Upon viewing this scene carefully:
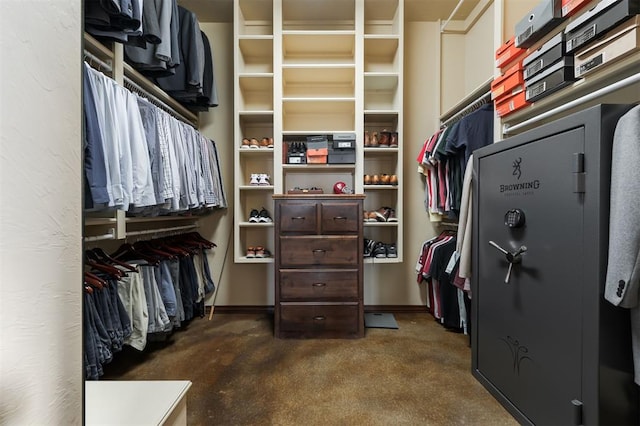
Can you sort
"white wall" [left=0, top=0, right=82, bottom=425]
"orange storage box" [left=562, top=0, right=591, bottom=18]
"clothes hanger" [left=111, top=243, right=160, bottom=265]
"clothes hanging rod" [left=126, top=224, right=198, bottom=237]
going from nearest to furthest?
1. "white wall" [left=0, top=0, right=82, bottom=425]
2. "orange storage box" [left=562, top=0, right=591, bottom=18]
3. "clothes hanger" [left=111, top=243, right=160, bottom=265]
4. "clothes hanging rod" [left=126, top=224, right=198, bottom=237]

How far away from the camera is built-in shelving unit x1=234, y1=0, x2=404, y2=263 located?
2637 millimetres

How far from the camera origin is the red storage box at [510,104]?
1678 millimetres

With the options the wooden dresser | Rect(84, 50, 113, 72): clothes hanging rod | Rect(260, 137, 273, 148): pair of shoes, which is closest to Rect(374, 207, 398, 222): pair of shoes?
the wooden dresser

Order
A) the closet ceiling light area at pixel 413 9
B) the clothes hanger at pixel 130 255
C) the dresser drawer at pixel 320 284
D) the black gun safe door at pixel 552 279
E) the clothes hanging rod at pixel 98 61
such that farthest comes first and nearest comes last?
the closet ceiling light area at pixel 413 9 → the dresser drawer at pixel 320 284 → the clothes hanger at pixel 130 255 → the clothes hanging rod at pixel 98 61 → the black gun safe door at pixel 552 279

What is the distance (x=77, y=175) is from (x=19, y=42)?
0.60 ft

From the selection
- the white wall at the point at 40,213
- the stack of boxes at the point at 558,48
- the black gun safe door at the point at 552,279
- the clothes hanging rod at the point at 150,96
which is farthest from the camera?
the clothes hanging rod at the point at 150,96

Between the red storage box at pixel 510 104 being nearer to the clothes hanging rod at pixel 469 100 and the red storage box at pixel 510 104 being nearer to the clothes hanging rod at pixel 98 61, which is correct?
the clothes hanging rod at pixel 469 100

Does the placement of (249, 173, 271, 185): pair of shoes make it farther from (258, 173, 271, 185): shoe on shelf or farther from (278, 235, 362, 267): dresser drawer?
(278, 235, 362, 267): dresser drawer

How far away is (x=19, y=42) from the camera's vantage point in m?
0.40

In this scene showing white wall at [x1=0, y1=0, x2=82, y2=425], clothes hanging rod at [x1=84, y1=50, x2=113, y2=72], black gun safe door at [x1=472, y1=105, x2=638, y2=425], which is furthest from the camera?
clothes hanging rod at [x1=84, y1=50, x2=113, y2=72]

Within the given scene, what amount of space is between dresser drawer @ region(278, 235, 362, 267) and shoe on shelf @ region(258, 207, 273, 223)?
0.42 meters

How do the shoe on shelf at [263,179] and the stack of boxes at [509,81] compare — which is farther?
the shoe on shelf at [263,179]

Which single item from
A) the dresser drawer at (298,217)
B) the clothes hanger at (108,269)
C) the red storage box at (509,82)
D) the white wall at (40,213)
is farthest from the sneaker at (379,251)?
the white wall at (40,213)

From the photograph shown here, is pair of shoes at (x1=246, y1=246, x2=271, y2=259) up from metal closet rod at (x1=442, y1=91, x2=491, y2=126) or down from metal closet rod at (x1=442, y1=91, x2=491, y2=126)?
down
